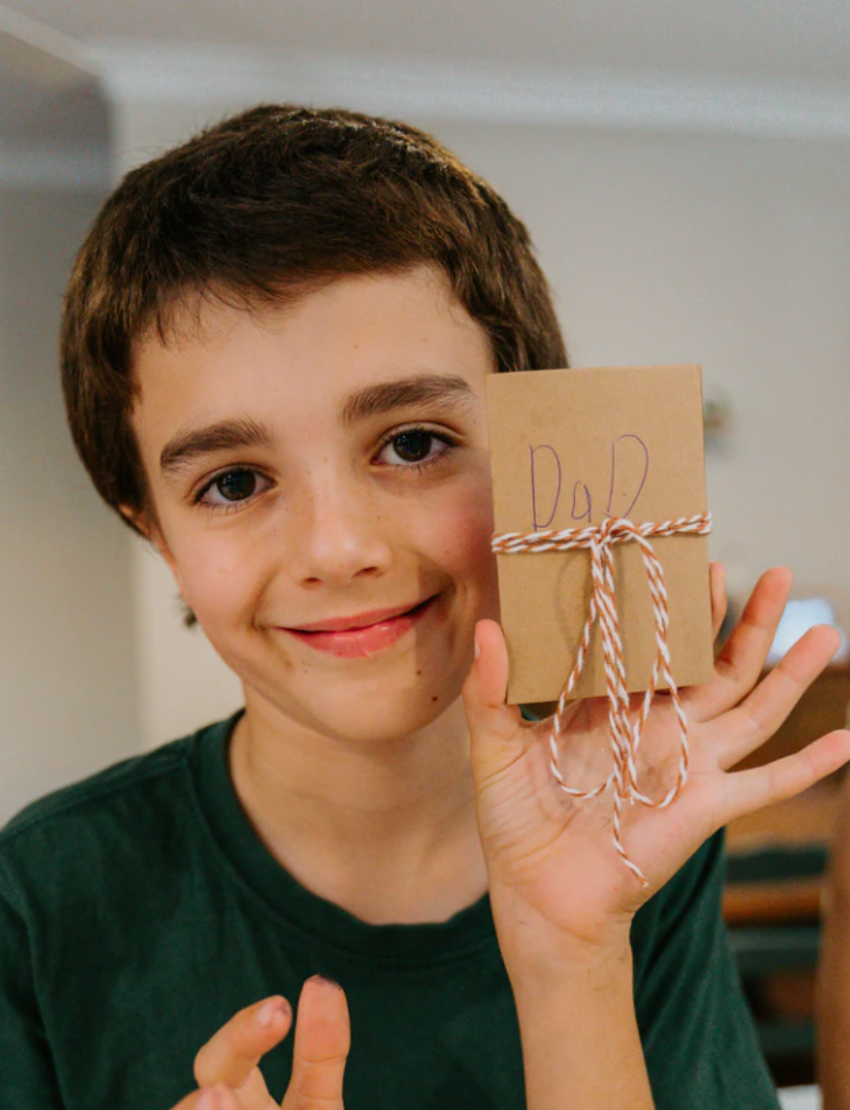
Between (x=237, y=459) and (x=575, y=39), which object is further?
(x=575, y=39)

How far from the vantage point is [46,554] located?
2383 mm

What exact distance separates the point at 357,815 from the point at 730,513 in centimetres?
252

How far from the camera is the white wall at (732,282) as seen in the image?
296cm

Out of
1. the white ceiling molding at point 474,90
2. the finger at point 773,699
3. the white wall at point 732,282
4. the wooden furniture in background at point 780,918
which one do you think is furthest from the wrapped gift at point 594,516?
the white wall at point 732,282

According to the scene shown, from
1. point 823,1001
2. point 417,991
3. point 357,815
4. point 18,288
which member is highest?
point 18,288

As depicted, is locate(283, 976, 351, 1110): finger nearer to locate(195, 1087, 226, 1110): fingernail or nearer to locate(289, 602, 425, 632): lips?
locate(195, 1087, 226, 1110): fingernail

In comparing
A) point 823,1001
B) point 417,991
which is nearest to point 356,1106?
point 417,991

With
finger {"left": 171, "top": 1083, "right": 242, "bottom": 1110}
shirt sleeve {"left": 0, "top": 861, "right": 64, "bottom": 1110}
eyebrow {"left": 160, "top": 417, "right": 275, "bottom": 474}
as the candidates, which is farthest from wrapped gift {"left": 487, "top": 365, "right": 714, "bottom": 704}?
shirt sleeve {"left": 0, "top": 861, "right": 64, "bottom": 1110}

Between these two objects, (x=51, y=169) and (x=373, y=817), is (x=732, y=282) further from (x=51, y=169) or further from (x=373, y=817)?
(x=373, y=817)

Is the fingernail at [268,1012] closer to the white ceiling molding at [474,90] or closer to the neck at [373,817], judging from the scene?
the neck at [373,817]

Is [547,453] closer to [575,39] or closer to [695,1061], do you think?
[695,1061]

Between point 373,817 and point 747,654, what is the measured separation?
0.42 meters

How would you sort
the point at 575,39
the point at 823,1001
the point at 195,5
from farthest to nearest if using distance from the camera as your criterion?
1. the point at 575,39
2. the point at 195,5
3. the point at 823,1001

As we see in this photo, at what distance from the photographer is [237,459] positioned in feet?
2.59
